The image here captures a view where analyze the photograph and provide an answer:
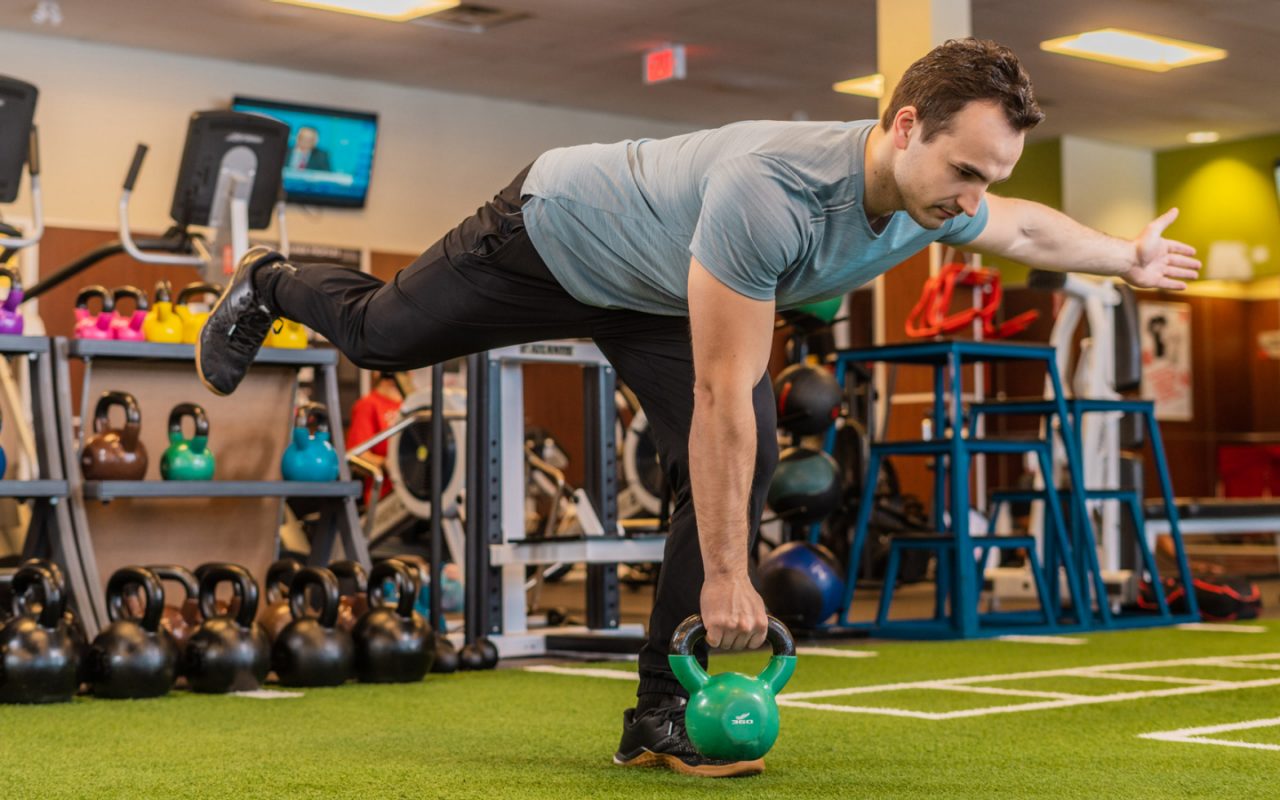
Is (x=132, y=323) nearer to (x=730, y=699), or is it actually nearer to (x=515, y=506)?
(x=515, y=506)

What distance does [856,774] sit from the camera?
2783 millimetres

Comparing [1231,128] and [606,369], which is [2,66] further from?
[1231,128]

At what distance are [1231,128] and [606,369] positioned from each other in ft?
30.4

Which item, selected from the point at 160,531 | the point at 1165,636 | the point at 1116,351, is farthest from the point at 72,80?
the point at 1165,636

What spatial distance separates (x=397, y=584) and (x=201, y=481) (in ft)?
2.80

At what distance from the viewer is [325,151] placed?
10922 millimetres

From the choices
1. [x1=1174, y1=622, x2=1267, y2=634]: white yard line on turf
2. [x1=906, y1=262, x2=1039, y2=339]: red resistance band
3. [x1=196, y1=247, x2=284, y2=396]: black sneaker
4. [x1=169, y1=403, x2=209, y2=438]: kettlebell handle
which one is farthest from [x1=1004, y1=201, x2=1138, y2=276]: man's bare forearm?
[x1=906, y1=262, x2=1039, y2=339]: red resistance band

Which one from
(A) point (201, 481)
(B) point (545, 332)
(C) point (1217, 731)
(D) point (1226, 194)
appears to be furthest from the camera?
(D) point (1226, 194)

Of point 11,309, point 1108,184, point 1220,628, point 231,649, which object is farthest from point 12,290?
point 1108,184

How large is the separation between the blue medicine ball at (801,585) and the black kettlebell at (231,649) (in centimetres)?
199

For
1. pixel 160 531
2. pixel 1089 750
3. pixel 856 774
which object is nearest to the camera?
pixel 856 774

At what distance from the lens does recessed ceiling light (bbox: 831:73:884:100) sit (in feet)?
36.7

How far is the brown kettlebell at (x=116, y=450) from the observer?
15.5ft

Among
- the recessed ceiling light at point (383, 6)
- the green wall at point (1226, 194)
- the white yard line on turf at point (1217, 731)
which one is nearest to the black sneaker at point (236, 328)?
the white yard line on turf at point (1217, 731)
